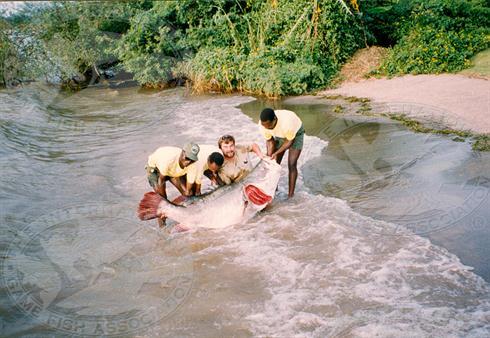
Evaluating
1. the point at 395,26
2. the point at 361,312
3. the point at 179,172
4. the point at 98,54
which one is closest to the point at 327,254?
the point at 361,312

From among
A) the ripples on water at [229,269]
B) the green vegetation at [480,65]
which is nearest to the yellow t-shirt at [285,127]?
the ripples on water at [229,269]

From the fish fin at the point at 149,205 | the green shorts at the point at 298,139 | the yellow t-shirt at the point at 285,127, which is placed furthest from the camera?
the green shorts at the point at 298,139

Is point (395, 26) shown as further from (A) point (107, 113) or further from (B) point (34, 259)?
(B) point (34, 259)

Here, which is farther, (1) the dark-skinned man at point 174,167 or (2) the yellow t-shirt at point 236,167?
(2) the yellow t-shirt at point 236,167

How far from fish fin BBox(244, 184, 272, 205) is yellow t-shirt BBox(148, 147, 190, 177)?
0.87m

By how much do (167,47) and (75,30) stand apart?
4.21m

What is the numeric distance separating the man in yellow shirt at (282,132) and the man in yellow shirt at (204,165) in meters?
0.90

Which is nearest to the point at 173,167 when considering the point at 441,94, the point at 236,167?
the point at 236,167

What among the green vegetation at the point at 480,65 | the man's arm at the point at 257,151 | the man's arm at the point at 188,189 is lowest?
the green vegetation at the point at 480,65

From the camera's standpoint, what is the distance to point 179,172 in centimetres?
598

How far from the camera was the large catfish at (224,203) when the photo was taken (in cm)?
561

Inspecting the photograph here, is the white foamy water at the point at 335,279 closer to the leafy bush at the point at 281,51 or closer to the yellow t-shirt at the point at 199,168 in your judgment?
the yellow t-shirt at the point at 199,168

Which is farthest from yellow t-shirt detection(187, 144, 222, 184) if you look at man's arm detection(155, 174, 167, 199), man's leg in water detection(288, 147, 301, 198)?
man's leg in water detection(288, 147, 301, 198)

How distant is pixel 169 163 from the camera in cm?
593
